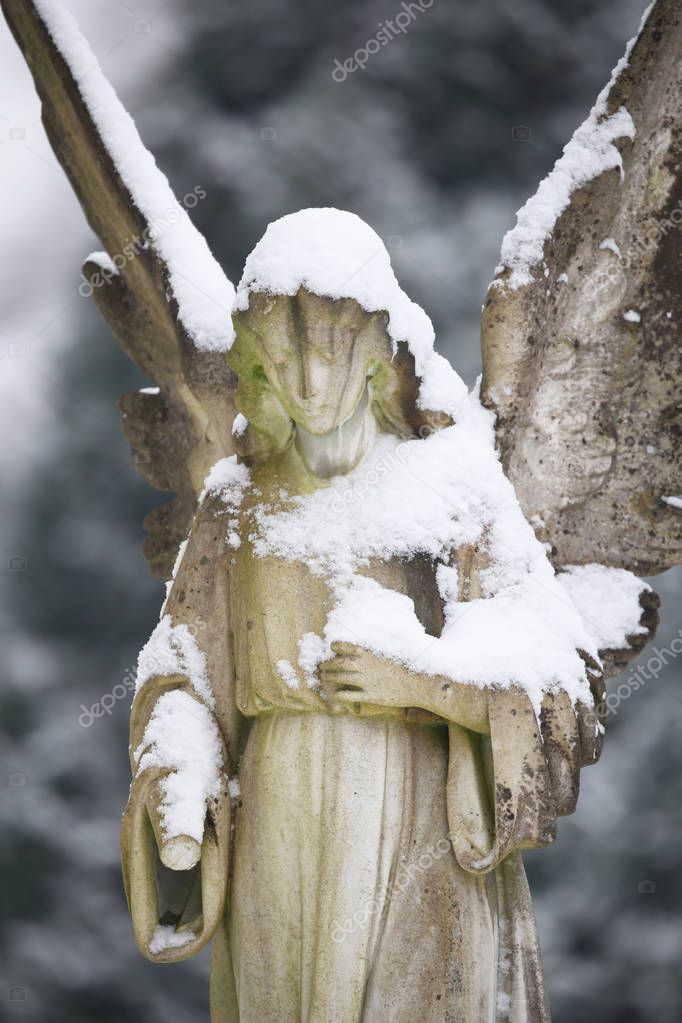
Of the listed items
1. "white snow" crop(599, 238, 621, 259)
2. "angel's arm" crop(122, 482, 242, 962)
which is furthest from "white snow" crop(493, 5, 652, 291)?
"angel's arm" crop(122, 482, 242, 962)

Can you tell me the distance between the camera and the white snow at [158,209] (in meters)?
4.77

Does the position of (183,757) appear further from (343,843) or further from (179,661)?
(343,843)

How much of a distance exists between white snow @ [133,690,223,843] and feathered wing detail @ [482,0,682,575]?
101cm

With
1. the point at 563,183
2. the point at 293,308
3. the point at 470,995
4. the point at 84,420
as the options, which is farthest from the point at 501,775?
the point at 84,420

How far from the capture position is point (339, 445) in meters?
4.20

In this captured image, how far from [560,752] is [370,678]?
442 millimetres

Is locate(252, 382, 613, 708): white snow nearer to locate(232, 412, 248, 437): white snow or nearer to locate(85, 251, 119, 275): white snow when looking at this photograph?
locate(232, 412, 248, 437): white snow

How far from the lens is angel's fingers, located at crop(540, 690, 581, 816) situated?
4.04m

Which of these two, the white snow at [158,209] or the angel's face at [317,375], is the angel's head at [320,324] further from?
the white snow at [158,209]

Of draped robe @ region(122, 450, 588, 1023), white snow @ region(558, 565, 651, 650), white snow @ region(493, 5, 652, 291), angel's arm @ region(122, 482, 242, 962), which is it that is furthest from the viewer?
white snow @ region(558, 565, 651, 650)

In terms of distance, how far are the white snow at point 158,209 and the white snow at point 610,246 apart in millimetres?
945

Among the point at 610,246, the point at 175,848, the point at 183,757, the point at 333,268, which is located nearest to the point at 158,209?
the point at 333,268

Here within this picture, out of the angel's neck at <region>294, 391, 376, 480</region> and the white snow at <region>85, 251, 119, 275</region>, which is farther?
the white snow at <region>85, 251, 119, 275</region>

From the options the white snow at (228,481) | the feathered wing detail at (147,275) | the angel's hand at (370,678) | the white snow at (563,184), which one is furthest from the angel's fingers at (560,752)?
the feathered wing detail at (147,275)
